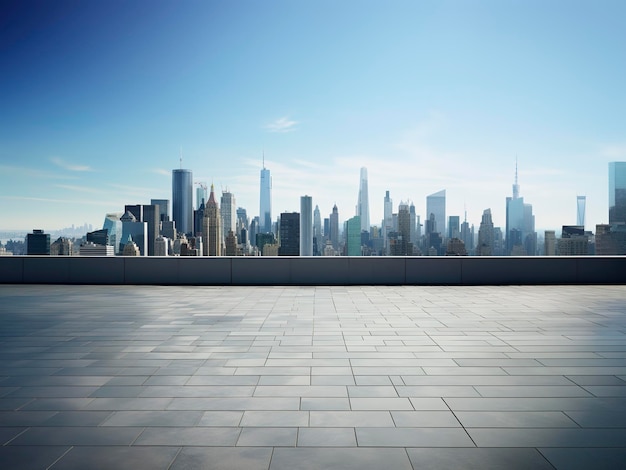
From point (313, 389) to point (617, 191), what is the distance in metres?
33.3

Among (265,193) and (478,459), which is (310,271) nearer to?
(478,459)

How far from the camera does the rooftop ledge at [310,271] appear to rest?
44.3ft

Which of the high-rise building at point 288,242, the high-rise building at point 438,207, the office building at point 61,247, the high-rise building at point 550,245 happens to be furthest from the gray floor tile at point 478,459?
the high-rise building at point 438,207

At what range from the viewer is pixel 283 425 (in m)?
3.39

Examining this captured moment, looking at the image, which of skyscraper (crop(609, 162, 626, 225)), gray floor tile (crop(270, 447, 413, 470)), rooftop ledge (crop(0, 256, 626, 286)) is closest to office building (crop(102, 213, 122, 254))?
rooftop ledge (crop(0, 256, 626, 286))

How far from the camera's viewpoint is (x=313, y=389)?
4.21 metres

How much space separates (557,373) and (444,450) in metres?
2.44

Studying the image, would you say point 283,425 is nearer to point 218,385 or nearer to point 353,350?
point 218,385

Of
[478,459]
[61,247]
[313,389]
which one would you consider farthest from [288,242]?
[478,459]

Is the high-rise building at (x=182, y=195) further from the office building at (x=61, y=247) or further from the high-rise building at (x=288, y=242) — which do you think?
the office building at (x=61, y=247)

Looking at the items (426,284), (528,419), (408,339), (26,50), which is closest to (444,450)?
(528,419)

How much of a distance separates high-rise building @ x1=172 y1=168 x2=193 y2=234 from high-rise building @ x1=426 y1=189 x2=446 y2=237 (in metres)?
36.6

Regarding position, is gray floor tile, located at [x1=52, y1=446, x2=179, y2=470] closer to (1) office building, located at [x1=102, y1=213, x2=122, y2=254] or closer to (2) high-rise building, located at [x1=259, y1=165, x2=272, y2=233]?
(1) office building, located at [x1=102, y1=213, x2=122, y2=254]

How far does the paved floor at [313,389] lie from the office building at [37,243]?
7.40m
